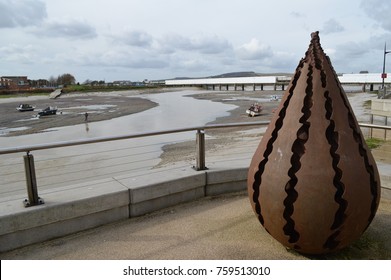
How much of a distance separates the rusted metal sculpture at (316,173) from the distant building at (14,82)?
443 feet

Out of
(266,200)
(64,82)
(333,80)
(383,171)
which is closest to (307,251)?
(266,200)

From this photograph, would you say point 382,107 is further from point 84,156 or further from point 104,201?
point 104,201

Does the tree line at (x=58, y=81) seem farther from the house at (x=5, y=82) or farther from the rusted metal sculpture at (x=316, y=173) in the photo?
the rusted metal sculpture at (x=316, y=173)

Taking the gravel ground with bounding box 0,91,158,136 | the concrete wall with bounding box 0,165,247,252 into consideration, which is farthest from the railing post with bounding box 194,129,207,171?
the gravel ground with bounding box 0,91,158,136

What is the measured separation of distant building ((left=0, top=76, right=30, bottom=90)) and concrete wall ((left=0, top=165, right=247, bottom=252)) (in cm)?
13307

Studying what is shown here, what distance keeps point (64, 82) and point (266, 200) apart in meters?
168

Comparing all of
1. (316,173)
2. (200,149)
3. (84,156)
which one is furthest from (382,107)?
(316,173)

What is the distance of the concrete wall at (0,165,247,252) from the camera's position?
3.77 meters

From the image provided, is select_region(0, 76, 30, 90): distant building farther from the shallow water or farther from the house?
the shallow water

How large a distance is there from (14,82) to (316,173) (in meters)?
145

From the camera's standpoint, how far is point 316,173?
3.11m

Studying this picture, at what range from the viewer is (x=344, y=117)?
3.33 metres

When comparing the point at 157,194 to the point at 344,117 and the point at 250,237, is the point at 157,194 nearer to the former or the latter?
the point at 250,237

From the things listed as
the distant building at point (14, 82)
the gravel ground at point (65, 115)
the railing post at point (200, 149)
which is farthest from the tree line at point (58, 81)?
the railing post at point (200, 149)
